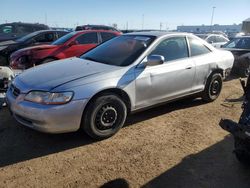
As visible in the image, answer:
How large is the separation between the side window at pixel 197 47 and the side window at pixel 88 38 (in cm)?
427

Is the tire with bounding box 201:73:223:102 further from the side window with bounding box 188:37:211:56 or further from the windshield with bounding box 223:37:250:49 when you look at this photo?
the windshield with bounding box 223:37:250:49

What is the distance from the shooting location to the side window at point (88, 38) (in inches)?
340

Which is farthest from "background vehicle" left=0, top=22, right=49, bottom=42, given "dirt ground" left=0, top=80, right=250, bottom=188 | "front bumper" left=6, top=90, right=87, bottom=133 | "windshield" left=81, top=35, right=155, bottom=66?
"front bumper" left=6, top=90, right=87, bottom=133

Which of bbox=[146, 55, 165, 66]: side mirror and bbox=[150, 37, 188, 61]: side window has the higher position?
bbox=[150, 37, 188, 61]: side window

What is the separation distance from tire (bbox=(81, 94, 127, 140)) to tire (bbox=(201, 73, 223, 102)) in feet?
7.66

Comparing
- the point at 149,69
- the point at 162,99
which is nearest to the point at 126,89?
the point at 149,69

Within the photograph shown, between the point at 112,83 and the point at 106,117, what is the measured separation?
20.9 inches

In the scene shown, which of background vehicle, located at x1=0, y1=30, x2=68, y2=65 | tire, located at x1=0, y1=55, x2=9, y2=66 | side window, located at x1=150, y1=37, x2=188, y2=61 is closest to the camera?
side window, located at x1=150, y1=37, x2=188, y2=61

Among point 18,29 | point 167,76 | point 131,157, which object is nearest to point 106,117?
point 131,157

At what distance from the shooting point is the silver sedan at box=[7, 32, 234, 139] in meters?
3.72

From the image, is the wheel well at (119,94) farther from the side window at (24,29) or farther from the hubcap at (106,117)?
the side window at (24,29)

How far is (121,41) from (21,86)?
212cm

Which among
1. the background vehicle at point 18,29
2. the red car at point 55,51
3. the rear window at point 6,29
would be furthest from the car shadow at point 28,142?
the rear window at point 6,29

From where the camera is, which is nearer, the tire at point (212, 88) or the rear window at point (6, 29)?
the tire at point (212, 88)
